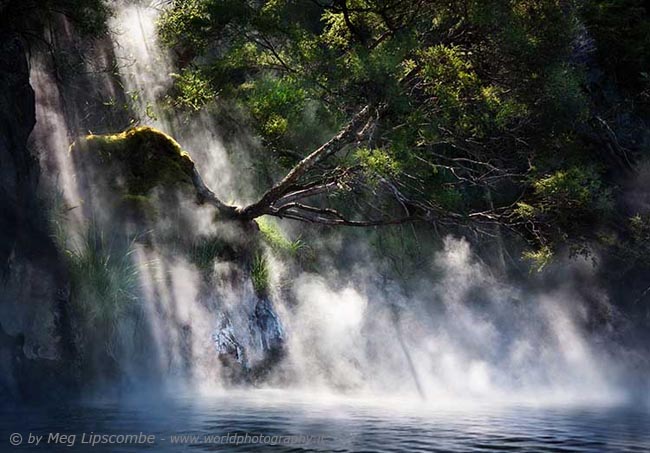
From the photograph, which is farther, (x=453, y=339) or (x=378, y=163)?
(x=453, y=339)

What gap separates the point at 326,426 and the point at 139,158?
338 inches

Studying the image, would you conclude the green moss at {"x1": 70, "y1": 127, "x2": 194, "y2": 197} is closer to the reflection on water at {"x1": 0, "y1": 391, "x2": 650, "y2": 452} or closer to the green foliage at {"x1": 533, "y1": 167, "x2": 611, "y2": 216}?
the reflection on water at {"x1": 0, "y1": 391, "x2": 650, "y2": 452}

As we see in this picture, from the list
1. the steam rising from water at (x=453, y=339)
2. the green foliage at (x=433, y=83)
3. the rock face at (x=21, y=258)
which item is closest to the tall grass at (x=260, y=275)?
the steam rising from water at (x=453, y=339)

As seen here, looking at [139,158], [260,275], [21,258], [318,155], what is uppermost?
[139,158]

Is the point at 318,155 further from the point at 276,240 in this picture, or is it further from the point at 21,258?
the point at 21,258

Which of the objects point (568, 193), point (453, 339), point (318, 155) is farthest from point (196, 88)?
point (453, 339)

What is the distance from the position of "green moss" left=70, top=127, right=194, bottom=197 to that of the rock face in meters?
3.13

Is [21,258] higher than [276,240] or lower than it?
lower

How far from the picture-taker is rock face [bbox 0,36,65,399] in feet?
32.6

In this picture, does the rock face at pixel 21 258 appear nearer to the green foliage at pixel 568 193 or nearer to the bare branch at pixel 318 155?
the bare branch at pixel 318 155

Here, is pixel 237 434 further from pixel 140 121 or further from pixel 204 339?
pixel 140 121

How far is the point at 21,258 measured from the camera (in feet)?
33.8

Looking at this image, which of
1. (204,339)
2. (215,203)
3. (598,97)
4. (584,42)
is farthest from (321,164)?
(598,97)

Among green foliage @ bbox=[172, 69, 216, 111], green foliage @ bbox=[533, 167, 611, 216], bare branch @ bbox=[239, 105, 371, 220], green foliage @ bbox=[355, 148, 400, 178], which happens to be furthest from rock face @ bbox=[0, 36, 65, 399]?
green foliage @ bbox=[533, 167, 611, 216]
